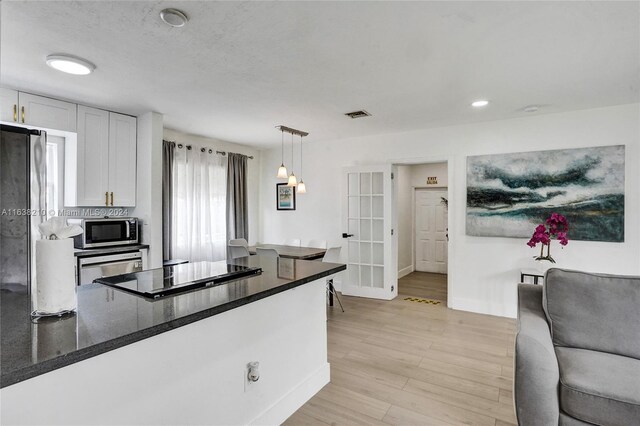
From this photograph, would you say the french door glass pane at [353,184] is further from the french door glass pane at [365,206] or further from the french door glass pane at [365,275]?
the french door glass pane at [365,275]

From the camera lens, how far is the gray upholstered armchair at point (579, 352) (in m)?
1.59

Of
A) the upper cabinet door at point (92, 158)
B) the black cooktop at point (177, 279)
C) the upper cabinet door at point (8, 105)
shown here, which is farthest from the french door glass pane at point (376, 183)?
the upper cabinet door at point (8, 105)

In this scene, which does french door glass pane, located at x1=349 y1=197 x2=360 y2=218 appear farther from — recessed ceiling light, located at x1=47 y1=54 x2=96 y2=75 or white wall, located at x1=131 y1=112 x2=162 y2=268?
recessed ceiling light, located at x1=47 y1=54 x2=96 y2=75

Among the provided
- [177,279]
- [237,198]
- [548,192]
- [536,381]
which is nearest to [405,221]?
[548,192]

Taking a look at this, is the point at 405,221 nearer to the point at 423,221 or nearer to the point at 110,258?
the point at 423,221

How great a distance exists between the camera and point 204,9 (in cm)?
180

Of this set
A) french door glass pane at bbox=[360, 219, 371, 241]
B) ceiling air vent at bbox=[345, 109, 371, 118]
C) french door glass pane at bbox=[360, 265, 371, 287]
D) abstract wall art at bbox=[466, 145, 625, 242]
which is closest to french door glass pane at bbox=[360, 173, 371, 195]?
french door glass pane at bbox=[360, 219, 371, 241]

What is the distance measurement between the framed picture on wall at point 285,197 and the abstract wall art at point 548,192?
2.86 m

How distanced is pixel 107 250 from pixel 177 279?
2178 mm

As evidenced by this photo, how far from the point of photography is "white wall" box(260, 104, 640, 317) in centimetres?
349

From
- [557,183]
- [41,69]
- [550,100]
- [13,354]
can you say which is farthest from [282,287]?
[557,183]

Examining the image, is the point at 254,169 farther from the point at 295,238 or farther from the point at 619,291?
the point at 619,291

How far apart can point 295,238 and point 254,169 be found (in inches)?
59.4

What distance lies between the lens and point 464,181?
432 cm
